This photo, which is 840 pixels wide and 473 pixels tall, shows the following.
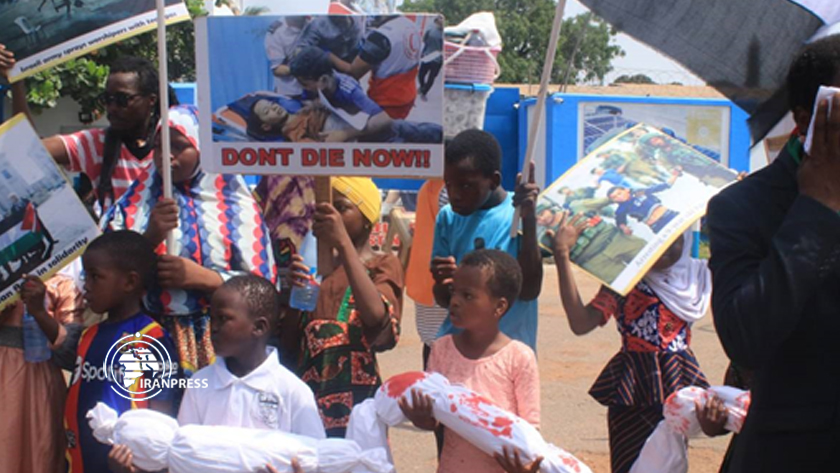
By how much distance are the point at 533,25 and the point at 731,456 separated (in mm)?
38416

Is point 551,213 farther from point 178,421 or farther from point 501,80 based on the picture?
point 501,80

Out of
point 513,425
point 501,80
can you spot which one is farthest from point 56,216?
point 501,80

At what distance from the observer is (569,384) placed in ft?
22.8

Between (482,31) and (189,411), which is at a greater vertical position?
(482,31)

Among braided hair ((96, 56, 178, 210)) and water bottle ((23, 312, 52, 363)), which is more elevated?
braided hair ((96, 56, 178, 210))

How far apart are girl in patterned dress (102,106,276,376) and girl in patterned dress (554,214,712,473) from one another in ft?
4.09

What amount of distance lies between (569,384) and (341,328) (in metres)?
3.90

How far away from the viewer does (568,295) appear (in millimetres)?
3578

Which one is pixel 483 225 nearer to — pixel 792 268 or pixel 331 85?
pixel 331 85

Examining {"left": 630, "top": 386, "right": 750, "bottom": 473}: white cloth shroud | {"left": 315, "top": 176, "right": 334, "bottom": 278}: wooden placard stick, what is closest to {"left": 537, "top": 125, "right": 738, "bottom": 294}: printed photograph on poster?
{"left": 630, "top": 386, "right": 750, "bottom": 473}: white cloth shroud

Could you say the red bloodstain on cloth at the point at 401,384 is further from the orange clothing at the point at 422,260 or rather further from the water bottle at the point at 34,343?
the water bottle at the point at 34,343

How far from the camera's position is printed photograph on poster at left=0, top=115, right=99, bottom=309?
3.29 metres

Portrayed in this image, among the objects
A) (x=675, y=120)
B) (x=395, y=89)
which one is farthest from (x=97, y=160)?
(x=675, y=120)

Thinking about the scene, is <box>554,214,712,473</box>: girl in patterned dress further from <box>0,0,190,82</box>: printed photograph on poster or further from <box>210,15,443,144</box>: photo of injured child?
<box>0,0,190,82</box>: printed photograph on poster
